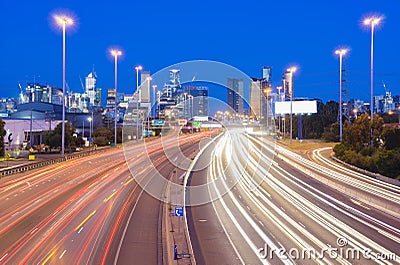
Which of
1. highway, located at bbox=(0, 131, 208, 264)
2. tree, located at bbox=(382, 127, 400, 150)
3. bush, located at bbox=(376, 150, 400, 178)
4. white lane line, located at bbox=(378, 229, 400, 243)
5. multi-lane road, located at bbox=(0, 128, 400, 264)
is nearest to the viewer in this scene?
highway, located at bbox=(0, 131, 208, 264)

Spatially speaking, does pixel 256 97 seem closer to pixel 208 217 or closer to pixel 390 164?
pixel 390 164

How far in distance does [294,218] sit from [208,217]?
4.41m

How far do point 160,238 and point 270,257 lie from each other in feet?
17.1

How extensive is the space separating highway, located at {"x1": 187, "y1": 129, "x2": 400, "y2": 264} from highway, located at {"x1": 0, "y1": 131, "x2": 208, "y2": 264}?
257 cm

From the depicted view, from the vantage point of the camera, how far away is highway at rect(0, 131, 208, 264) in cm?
1623

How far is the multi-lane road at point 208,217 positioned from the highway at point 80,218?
0.16 feet

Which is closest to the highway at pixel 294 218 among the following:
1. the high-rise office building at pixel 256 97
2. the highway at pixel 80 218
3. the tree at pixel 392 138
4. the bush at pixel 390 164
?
the bush at pixel 390 164

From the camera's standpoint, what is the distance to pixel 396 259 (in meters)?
15.6

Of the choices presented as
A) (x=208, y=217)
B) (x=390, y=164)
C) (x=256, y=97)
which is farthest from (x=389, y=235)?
(x=256, y=97)

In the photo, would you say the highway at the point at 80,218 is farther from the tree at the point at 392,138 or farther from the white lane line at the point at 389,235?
the tree at the point at 392,138

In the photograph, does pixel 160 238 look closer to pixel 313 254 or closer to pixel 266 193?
pixel 313 254

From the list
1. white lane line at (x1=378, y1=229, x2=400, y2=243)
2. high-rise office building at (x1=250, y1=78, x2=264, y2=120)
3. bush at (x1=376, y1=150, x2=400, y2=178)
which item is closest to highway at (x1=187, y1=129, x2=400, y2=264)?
white lane line at (x1=378, y1=229, x2=400, y2=243)

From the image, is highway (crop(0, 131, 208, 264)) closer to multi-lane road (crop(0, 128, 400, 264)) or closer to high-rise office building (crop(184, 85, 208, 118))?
multi-lane road (crop(0, 128, 400, 264))

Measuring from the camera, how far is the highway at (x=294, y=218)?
16562 mm
